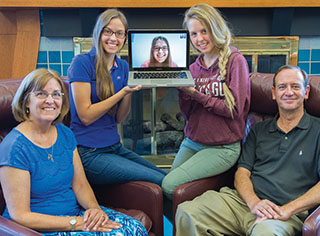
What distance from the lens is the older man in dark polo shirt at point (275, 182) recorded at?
133cm

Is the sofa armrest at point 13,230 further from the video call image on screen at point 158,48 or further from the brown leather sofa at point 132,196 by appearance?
the video call image on screen at point 158,48

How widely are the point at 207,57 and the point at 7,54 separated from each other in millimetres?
2069

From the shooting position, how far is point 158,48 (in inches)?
66.1

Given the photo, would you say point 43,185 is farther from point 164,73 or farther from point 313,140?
point 313,140

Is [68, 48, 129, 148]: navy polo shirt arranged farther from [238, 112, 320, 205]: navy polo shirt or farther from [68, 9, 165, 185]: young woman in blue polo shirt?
[238, 112, 320, 205]: navy polo shirt

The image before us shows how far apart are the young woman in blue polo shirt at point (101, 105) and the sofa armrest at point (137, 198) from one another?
46 millimetres

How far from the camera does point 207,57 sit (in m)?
1.71

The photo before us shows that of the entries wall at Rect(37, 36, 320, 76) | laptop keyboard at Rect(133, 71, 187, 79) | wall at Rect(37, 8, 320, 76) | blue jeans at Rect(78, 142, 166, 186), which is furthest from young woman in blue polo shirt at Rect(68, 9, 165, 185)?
wall at Rect(37, 36, 320, 76)

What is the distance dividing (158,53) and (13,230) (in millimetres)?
1002

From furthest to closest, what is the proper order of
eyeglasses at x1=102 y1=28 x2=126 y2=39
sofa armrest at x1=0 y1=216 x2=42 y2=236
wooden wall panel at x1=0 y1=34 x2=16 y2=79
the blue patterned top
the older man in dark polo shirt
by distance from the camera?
wooden wall panel at x1=0 y1=34 x2=16 y2=79
eyeglasses at x1=102 y1=28 x2=126 y2=39
the older man in dark polo shirt
the blue patterned top
sofa armrest at x1=0 y1=216 x2=42 y2=236

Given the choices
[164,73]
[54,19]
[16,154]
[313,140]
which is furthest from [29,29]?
[313,140]

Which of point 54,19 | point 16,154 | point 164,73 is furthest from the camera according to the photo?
point 54,19

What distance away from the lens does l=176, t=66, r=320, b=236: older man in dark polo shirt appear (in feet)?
4.37

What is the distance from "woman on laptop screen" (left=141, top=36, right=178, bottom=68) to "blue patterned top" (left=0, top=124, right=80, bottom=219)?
0.57 m
